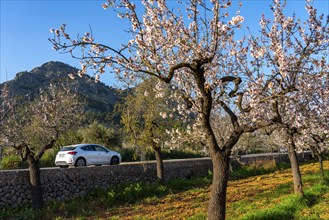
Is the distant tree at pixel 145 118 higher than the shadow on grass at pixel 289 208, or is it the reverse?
the distant tree at pixel 145 118

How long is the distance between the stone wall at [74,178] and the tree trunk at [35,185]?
769 millimetres

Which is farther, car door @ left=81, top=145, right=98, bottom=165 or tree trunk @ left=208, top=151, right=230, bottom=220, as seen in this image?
car door @ left=81, top=145, right=98, bottom=165

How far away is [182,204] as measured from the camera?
16.4m

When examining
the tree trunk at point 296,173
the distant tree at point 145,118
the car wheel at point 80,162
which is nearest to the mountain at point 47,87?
the car wheel at point 80,162

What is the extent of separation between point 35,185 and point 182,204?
712cm

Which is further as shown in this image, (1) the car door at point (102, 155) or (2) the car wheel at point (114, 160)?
(2) the car wheel at point (114, 160)

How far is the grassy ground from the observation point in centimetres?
1217

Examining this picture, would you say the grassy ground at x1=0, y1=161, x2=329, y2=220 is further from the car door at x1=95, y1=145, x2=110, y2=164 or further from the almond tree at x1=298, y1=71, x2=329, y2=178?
the car door at x1=95, y1=145, x2=110, y2=164

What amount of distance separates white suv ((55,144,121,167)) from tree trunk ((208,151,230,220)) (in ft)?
47.0

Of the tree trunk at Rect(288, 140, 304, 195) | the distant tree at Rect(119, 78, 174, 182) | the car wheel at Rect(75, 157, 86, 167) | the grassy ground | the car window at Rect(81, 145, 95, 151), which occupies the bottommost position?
the grassy ground

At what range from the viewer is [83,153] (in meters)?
22.3

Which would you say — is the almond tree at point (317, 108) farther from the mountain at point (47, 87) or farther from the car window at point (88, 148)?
the mountain at point (47, 87)

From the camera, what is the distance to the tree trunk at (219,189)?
8.91 metres

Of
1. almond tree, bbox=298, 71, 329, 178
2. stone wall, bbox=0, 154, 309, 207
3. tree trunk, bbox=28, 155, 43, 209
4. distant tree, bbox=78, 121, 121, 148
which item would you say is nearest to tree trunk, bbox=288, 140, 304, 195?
almond tree, bbox=298, 71, 329, 178
